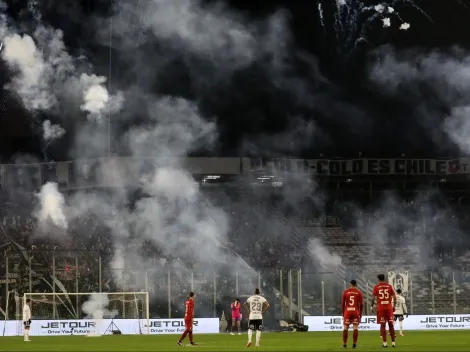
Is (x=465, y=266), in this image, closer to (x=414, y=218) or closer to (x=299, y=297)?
(x=414, y=218)

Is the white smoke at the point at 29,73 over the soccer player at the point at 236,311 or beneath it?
over

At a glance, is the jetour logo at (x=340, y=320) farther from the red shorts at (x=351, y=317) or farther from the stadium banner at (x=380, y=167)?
the red shorts at (x=351, y=317)

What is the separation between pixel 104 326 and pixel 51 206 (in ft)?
54.4

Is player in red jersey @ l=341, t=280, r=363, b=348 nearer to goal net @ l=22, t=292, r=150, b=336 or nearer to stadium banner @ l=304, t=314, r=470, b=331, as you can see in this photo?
goal net @ l=22, t=292, r=150, b=336

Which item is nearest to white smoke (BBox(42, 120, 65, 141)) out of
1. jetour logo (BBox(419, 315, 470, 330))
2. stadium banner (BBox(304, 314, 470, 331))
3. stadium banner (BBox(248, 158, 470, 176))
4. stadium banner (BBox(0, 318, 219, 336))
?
stadium banner (BBox(248, 158, 470, 176))

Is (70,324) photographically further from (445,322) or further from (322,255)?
(322,255)

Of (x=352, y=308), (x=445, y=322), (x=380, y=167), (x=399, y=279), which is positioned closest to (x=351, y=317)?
(x=352, y=308)

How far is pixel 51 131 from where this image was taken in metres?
63.3

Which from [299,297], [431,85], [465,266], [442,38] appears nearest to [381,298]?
[299,297]

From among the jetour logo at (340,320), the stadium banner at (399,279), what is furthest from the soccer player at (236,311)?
the stadium banner at (399,279)

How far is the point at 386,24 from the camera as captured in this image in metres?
66.6

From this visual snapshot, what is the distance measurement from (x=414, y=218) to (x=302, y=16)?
1677 centimetres

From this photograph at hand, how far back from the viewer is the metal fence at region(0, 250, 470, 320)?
51.4m

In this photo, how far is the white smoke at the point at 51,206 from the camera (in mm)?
61897
